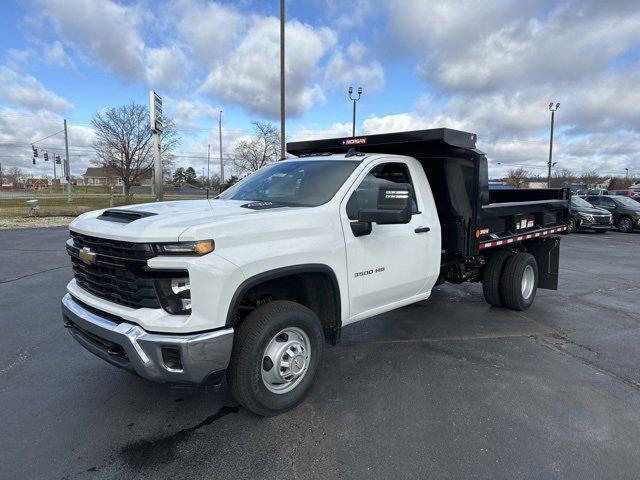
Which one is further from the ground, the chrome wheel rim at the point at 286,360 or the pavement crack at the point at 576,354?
the chrome wheel rim at the point at 286,360

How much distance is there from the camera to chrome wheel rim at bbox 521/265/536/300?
6121 mm

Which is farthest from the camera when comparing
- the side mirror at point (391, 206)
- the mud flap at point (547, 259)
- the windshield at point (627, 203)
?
the windshield at point (627, 203)

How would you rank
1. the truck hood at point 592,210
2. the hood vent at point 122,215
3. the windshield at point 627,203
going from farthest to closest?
the windshield at point 627,203 → the truck hood at point 592,210 → the hood vent at point 122,215

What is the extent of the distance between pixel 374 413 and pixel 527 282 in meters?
3.95

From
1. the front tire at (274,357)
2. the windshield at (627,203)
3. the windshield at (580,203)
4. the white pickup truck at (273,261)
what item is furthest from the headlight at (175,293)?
the windshield at (627,203)

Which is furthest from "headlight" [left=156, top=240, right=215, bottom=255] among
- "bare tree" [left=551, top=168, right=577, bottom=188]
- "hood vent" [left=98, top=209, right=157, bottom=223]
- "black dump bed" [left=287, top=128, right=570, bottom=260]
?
"bare tree" [left=551, top=168, right=577, bottom=188]

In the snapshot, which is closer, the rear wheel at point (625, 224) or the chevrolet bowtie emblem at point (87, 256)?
the chevrolet bowtie emblem at point (87, 256)

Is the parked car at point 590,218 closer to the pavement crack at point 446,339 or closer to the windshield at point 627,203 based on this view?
the windshield at point 627,203

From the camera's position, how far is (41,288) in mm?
7082

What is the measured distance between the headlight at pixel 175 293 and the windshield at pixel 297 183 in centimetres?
126

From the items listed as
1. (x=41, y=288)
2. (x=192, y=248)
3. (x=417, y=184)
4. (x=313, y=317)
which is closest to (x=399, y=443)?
(x=313, y=317)

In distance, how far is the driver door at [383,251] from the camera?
141 inches

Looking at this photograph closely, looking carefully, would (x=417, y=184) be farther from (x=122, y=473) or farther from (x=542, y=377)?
(x=122, y=473)

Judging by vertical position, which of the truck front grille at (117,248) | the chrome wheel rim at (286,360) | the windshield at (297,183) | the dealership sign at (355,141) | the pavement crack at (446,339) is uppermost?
the dealership sign at (355,141)
